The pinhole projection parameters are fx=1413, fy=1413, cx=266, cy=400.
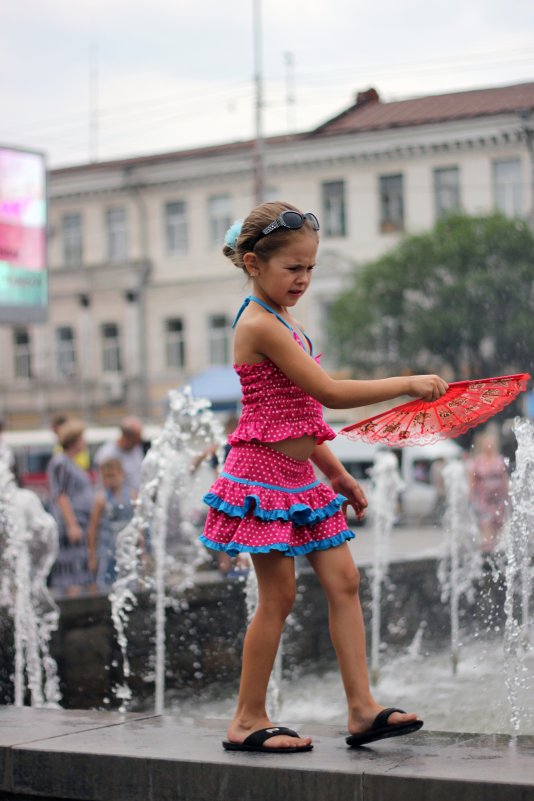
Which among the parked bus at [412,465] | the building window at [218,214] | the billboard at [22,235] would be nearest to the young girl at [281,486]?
the billboard at [22,235]

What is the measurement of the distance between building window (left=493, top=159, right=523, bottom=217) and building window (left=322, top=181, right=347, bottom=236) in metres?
4.82

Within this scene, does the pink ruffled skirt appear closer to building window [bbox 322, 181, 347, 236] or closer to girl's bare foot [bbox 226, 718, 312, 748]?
girl's bare foot [bbox 226, 718, 312, 748]

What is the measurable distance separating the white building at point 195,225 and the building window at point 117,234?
0.13 ft

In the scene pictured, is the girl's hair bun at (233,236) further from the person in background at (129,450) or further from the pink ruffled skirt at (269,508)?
the person in background at (129,450)

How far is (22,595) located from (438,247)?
81.7 feet

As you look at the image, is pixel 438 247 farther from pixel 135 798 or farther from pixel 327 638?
pixel 135 798

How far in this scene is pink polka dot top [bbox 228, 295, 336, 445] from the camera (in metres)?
3.69

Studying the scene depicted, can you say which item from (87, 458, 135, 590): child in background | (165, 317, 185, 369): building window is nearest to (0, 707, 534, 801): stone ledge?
(87, 458, 135, 590): child in background

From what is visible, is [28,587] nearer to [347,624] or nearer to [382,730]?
[347,624]

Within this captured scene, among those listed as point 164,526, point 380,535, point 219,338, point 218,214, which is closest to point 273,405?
point 164,526

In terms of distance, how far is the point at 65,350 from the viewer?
44.5 meters

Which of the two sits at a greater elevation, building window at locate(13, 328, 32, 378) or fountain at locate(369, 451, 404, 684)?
building window at locate(13, 328, 32, 378)

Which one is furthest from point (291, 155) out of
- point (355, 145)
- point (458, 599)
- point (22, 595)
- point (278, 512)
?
point (278, 512)

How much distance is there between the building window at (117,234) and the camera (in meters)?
42.7
